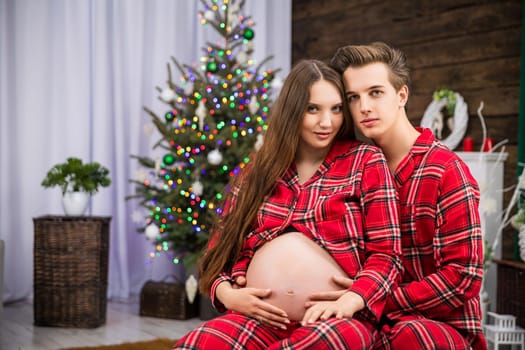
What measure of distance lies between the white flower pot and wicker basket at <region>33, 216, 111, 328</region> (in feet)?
0.22

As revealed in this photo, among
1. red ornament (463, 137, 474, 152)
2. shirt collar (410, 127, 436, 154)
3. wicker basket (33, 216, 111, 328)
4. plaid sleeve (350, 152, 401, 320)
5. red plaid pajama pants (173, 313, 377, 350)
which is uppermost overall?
red ornament (463, 137, 474, 152)

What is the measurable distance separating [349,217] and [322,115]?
291 millimetres

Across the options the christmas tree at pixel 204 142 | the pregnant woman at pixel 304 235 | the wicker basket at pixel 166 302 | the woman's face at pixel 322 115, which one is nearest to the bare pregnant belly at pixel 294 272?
the pregnant woman at pixel 304 235

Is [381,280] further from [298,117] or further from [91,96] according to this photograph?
[91,96]

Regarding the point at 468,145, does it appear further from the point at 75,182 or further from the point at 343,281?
the point at 343,281

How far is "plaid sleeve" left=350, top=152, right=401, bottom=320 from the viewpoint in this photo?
1.59 m

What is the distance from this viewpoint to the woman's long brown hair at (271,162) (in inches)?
71.9

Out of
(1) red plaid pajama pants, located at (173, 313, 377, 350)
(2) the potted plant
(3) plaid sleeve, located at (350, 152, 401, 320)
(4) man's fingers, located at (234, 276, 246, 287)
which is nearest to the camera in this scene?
(1) red plaid pajama pants, located at (173, 313, 377, 350)

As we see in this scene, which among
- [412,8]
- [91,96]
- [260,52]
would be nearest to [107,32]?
[91,96]

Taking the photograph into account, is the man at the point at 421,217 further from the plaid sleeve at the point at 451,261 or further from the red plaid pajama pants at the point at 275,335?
the red plaid pajama pants at the point at 275,335

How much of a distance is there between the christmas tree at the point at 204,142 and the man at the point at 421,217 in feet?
6.79

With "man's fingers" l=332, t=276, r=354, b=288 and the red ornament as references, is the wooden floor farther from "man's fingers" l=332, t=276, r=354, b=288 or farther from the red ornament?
"man's fingers" l=332, t=276, r=354, b=288

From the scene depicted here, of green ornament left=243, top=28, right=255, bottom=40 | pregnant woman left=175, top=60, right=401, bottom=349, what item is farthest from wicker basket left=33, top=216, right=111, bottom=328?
pregnant woman left=175, top=60, right=401, bottom=349

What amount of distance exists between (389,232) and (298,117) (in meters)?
0.39
